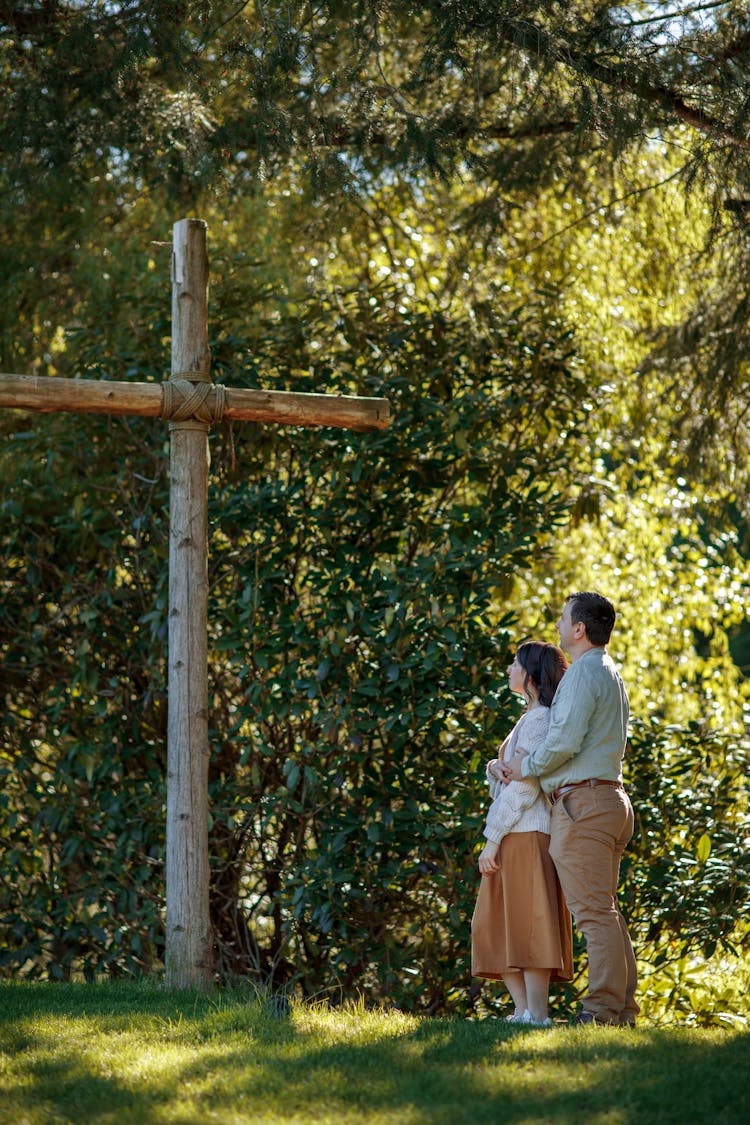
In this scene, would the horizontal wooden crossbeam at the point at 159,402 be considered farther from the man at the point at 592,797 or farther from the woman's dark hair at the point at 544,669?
the man at the point at 592,797

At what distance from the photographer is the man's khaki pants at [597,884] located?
4395 millimetres

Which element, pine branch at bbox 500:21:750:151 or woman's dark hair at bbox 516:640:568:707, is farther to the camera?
pine branch at bbox 500:21:750:151

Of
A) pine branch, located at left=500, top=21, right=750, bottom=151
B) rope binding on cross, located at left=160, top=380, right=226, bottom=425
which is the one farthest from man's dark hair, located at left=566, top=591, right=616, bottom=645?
pine branch, located at left=500, top=21, right=750, bottom=151

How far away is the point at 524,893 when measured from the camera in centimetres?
457

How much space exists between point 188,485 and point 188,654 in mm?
674

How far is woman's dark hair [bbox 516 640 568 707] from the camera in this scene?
475 cm

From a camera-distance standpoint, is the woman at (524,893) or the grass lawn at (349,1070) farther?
the woman at (524,893)

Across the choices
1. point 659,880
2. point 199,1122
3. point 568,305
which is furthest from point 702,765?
point 199,1122

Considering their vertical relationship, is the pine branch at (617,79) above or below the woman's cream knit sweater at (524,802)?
above

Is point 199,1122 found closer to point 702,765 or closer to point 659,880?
point 659,880

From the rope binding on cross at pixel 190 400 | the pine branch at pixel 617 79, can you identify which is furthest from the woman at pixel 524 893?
the pine branch at pixel 617 79

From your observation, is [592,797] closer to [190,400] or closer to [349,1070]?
[349,1070]

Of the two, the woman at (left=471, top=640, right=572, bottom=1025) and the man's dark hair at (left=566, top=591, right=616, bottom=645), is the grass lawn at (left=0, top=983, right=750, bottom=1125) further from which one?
the man's dark hair at (left=566, top=591, right=616, bottom=645)

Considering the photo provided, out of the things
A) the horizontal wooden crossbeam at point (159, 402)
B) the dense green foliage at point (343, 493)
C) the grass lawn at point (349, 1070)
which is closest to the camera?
the grass lawn at point (349, 1070)
